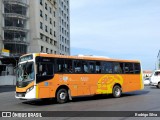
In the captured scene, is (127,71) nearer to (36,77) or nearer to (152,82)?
(36,77)

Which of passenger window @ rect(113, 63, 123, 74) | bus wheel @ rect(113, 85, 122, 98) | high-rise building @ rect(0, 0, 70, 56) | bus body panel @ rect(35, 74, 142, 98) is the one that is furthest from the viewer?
high-rise building @ rect(0, 0, 70, 56)

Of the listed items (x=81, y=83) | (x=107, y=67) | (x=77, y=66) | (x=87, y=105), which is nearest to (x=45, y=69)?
(x=77, y=66)

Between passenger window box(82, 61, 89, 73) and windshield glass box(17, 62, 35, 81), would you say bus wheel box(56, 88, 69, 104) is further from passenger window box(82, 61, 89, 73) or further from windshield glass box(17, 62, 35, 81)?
passenger window box(82, 61, 89, 73)

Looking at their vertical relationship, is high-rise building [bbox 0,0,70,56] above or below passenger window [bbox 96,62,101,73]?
above

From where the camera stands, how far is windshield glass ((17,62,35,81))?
15189mm

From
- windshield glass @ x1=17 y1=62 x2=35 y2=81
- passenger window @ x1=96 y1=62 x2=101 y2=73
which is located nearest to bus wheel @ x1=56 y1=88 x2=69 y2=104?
windshield glass @ x1=17 y1=62 x2=35 y2=81

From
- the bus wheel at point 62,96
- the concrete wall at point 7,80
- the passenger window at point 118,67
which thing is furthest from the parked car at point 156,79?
the concrete wall at point 7,80

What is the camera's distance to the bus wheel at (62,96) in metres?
16.1

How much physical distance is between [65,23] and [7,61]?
155 feet

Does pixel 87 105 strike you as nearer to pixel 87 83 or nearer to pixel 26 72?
pixel 87 83

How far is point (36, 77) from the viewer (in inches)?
593

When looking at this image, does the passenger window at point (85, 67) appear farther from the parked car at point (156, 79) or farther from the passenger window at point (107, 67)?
the parked car at point (156, 79)

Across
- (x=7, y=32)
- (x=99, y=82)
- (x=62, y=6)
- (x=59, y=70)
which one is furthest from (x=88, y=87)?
Answer: (x=62, y=6)

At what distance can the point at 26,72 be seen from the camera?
15.5 m
